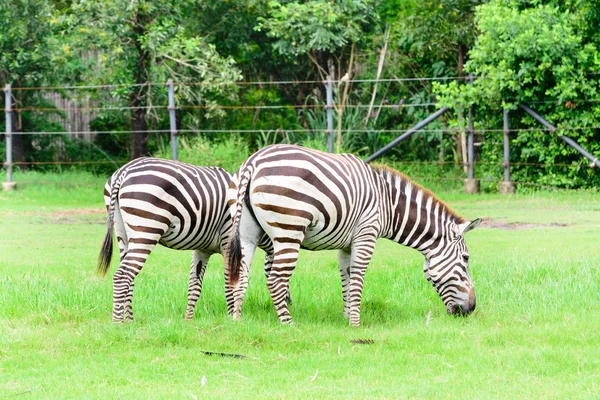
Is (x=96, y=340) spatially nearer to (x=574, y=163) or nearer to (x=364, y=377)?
(x=364, y=377)

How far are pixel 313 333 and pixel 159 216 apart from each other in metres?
1.56

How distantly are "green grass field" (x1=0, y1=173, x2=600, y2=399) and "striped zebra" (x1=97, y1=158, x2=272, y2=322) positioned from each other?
429mm

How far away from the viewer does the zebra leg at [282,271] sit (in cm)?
738

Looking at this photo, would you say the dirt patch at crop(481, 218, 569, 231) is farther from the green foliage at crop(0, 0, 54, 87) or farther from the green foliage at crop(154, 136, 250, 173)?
the green foliage at crop(0, 0, 54, 87)

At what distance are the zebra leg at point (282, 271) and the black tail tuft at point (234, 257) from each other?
13.8 inches

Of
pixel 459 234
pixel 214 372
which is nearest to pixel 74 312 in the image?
pixel 214 372

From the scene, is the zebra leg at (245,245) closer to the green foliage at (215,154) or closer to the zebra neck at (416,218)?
the zebra neck at (416,218)

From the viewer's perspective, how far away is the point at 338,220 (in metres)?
7.57

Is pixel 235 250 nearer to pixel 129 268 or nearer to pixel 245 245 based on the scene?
pixel 245 245

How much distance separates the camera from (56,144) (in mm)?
21000

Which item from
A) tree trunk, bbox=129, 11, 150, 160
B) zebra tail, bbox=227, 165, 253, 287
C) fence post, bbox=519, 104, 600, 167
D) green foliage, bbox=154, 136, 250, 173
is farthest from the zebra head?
tree trunk, bbox=129, 11, 150, 160

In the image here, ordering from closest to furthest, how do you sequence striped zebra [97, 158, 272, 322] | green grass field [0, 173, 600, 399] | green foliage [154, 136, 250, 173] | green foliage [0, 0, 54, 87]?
1. green grass field [0, 173, 600, 399]
2. striped zebra [97, 158, 272, 322]
3. green foliage [154, 136, 250, 173]
4. green foliage [0, 0, 54, 87]

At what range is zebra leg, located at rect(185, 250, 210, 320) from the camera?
311 inches

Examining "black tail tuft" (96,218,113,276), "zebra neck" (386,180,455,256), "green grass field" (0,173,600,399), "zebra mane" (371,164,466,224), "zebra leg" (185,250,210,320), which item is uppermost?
"zebra mane" (371,164,466,224)
